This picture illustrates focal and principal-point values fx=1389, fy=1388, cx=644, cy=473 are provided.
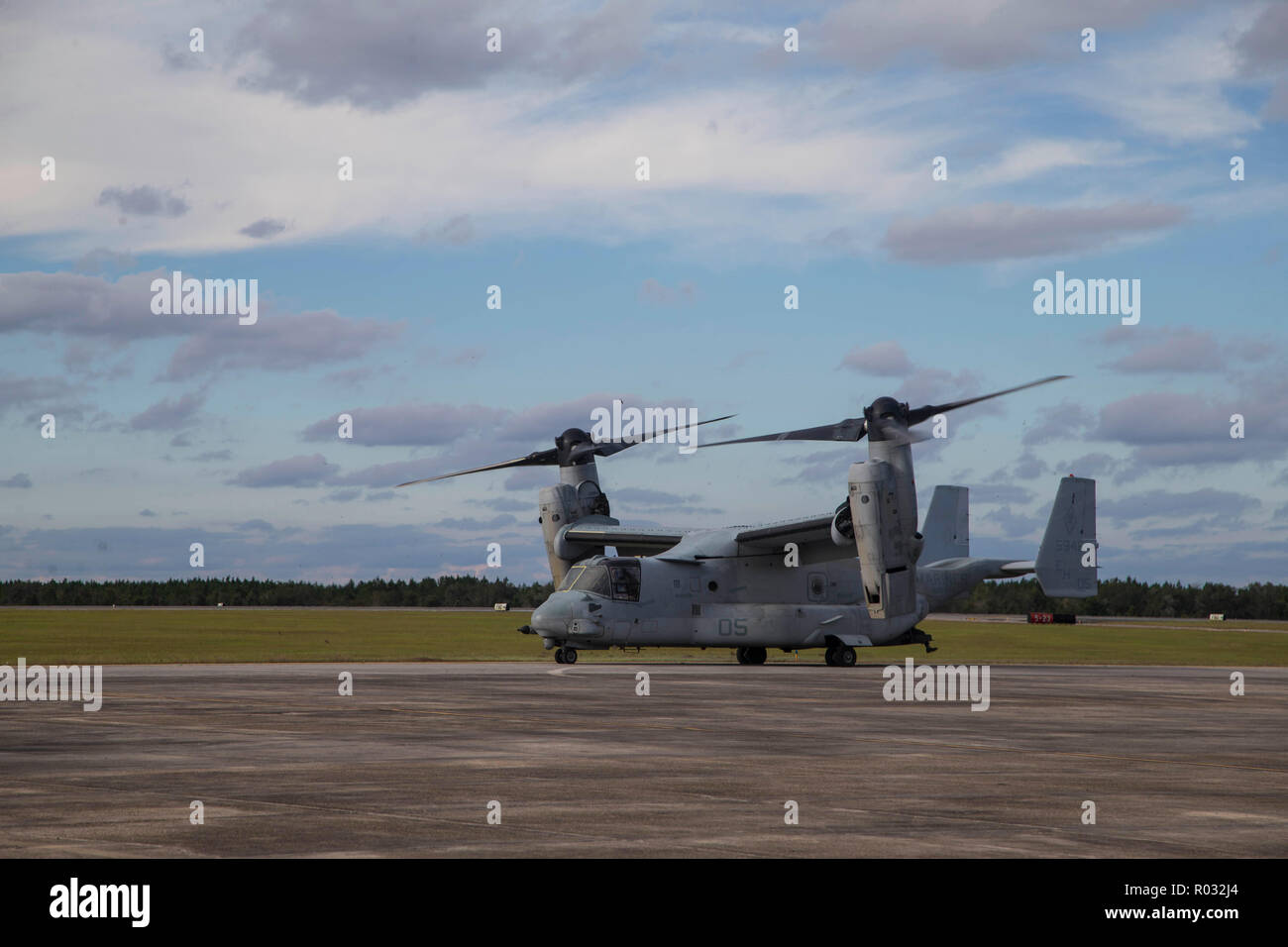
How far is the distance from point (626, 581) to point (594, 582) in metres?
1.01

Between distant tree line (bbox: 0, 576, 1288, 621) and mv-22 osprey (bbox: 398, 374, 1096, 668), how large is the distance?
88.8 m

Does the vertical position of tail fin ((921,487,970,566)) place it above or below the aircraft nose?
above

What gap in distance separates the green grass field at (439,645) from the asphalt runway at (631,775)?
20815 millimetres

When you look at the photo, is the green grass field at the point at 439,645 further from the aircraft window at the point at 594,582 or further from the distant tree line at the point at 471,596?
the distant tree line at the point at 471,596

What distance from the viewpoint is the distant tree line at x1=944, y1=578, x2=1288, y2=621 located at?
5758 inches

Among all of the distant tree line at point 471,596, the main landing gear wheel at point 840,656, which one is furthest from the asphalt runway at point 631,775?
the distant tree line at point 471,596

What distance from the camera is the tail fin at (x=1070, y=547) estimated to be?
161 ft

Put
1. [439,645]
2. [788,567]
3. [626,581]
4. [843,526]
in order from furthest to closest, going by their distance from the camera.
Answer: [439,645] → [788,567] → [626,581] → [843,526]

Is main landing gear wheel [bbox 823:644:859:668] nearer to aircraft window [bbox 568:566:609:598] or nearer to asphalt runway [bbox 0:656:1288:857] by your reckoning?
aircraft window [bbox 568:566:609:598]

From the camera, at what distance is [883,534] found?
37.9 meters

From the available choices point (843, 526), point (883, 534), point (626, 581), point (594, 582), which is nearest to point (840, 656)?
point (843, 526)

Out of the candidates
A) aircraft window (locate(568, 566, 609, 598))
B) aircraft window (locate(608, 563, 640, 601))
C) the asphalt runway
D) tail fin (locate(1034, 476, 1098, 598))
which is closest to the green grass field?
tail fin (locate(1034, 476, 1098, 598))

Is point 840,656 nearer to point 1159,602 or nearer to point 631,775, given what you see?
point 631,775
